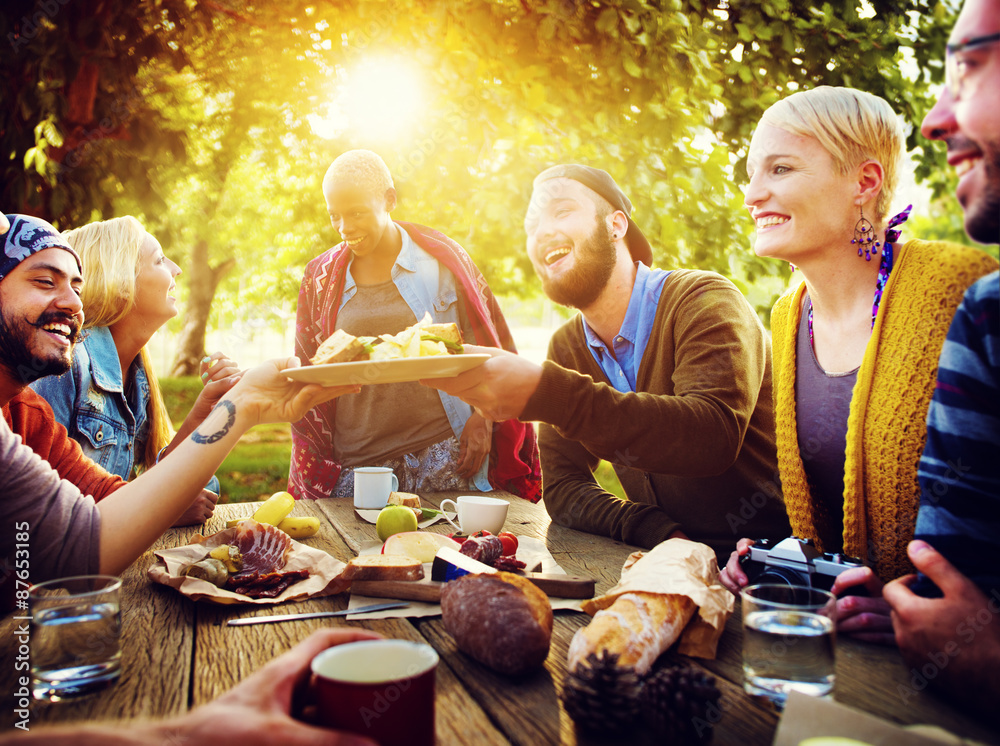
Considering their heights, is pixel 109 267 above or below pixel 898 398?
above

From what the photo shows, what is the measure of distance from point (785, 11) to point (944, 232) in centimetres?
1335

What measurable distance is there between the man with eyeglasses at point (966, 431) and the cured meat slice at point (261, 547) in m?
1.55

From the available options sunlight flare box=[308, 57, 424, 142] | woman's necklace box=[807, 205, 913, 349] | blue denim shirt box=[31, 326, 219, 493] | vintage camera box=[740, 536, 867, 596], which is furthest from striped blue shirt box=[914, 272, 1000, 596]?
sunlight flare box=[308, 57, 424, 142]

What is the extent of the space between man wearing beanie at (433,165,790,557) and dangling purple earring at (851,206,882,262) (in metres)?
0.49

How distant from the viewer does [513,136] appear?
5.64 meters

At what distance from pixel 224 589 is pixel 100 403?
1726 millimetres

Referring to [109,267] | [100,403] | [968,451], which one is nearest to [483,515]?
[968,451]

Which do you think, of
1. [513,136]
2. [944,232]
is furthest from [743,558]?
[944,232]

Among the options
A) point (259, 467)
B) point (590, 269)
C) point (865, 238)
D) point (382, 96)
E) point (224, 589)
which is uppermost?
point (382, 96)

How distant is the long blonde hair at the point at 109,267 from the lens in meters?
3.23

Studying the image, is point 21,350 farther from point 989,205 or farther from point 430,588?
point 989,205

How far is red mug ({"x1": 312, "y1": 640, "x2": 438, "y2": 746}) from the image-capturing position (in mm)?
979

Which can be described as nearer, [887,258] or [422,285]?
[887,258]

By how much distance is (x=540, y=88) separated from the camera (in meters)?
4.56
